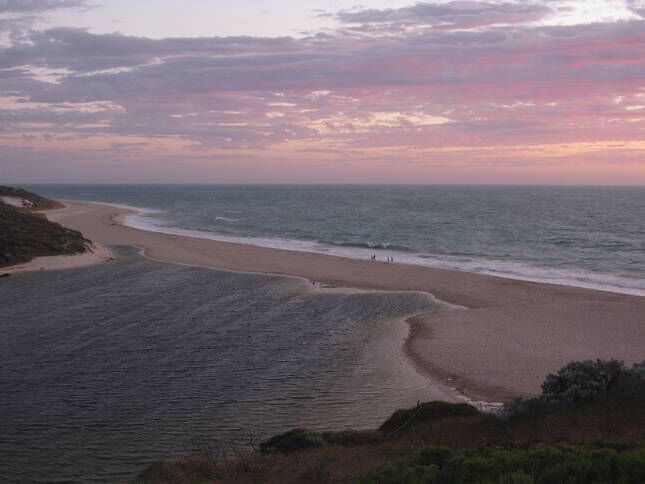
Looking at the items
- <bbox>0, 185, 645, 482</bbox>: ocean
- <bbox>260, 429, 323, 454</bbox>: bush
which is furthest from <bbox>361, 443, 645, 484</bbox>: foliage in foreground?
<bbox>0, 185, 645, 482</bbox>: ocean

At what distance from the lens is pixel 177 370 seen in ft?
61.7

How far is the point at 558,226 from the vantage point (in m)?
71.9

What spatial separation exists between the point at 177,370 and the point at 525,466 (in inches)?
474

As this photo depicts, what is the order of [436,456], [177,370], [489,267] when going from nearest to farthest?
[436,456], [177,370], [489,267]

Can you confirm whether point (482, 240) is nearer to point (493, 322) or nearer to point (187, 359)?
point (493, 322)

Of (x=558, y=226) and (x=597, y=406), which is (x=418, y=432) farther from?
(x=558, y=226)

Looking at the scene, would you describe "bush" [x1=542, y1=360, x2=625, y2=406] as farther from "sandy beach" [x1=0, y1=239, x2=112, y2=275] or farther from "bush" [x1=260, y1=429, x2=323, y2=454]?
"sandy beach" [x1=0, y1=239, x2=112, y2=275]

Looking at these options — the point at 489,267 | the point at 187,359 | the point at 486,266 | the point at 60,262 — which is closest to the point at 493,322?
the point at 187,359

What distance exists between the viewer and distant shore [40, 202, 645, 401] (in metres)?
18.8

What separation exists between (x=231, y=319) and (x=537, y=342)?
1213 cm

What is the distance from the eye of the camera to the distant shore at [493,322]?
739 inches

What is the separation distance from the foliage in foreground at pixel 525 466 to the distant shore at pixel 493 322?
261 inches

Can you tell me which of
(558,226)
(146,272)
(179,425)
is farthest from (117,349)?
(558,226)

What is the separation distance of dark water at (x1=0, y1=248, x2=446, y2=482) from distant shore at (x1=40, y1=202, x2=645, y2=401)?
57.4 inches
